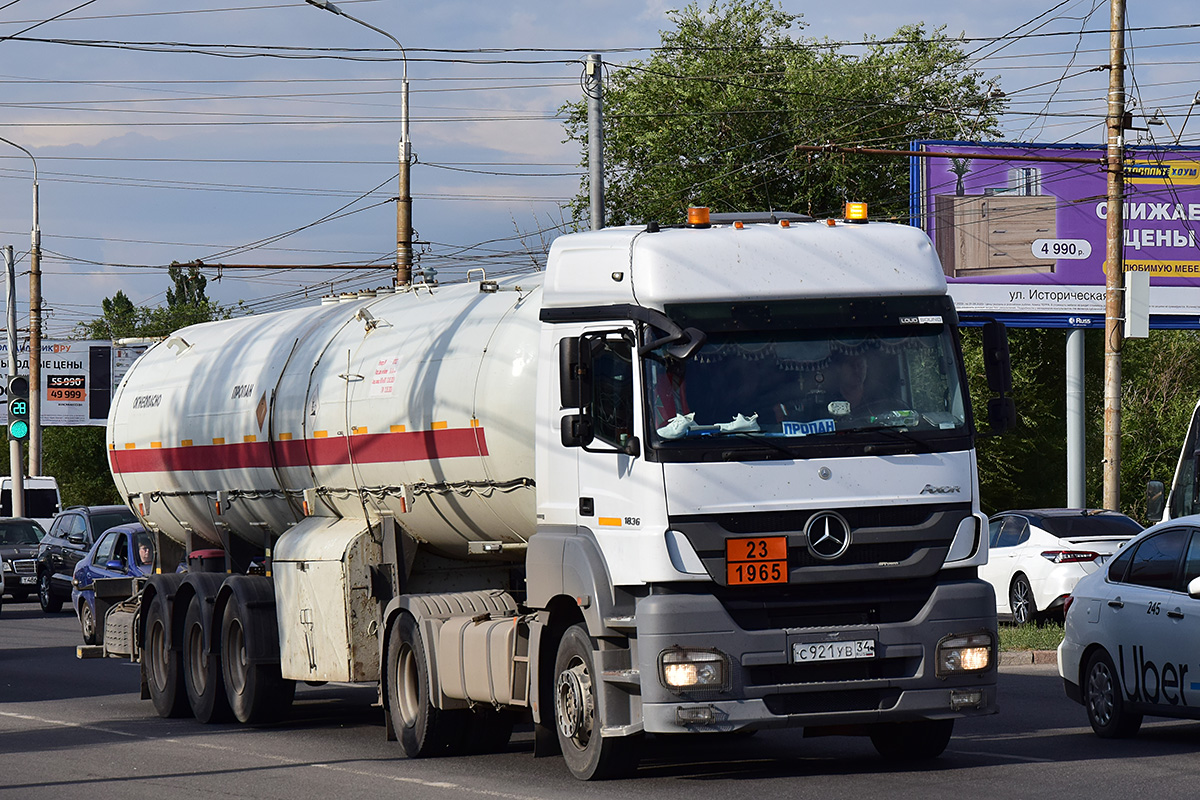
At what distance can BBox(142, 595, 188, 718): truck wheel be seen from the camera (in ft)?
52.7

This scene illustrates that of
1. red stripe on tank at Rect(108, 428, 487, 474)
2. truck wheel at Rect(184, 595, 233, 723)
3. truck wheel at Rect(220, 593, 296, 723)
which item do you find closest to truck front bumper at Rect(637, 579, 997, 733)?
red stripe on tank at Rect(108, 428, 487, 474)

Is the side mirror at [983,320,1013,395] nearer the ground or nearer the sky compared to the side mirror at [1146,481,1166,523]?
nearer the sky

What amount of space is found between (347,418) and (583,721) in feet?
13.8

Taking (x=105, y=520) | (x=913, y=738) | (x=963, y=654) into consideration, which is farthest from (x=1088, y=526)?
(x=105, y=520)

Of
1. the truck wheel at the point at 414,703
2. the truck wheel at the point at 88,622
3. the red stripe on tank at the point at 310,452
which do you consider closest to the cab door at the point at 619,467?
the red stripe on tank at the point at 310,452

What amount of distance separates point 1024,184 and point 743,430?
24.7 metres

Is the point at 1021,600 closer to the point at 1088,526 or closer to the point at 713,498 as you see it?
the point at 1088,526

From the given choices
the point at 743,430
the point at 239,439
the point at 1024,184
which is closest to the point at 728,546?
the point at 743,430

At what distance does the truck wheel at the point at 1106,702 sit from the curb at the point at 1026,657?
600cm

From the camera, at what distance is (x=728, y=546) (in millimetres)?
9844

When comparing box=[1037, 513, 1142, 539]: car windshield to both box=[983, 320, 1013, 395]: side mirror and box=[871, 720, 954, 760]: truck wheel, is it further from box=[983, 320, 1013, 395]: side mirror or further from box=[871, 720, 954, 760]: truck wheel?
box=[983, 320, 1013, 395]: side mirror

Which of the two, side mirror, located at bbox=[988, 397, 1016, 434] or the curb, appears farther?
the curb

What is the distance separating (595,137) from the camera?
921 inches

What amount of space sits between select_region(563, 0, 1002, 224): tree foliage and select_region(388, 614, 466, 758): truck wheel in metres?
33.3
